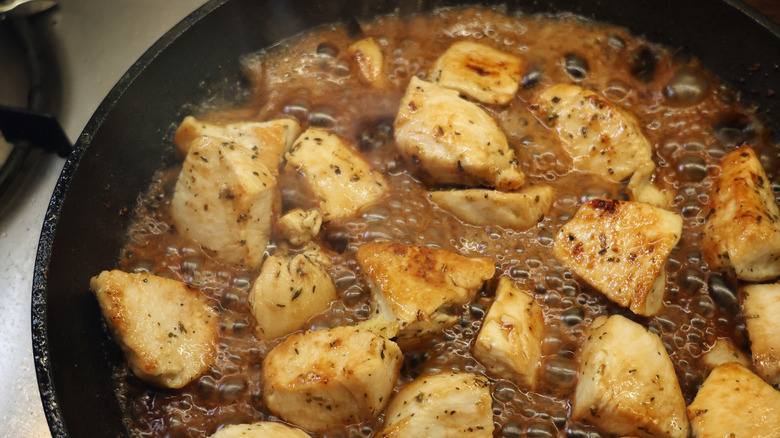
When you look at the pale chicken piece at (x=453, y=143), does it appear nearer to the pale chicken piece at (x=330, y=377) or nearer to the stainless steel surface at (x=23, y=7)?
the pale chicken piece at (x=330, y=377)

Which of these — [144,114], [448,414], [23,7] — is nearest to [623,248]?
[448,414]

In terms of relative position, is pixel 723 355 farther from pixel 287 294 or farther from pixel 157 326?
pixel 157 326

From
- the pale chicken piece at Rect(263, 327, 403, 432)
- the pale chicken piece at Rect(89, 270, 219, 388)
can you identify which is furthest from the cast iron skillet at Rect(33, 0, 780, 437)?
the pale chicken piece at Rect(263, 327, 403, 432)

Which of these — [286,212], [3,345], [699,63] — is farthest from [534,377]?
[3,345]

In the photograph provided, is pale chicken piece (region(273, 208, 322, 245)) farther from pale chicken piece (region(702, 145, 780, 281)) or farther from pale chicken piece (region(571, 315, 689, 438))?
pale chicken piece (region(702, 145, 780, 281))

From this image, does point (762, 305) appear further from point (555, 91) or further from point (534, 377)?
point (555, 91)

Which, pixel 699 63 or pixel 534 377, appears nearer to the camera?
pixel 534 377
